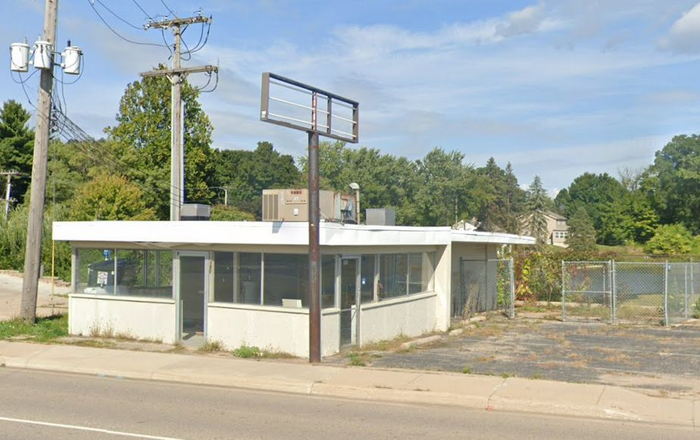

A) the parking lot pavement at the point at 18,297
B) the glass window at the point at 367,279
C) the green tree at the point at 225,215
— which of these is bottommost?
the parking lot pavement at the point at 18,297

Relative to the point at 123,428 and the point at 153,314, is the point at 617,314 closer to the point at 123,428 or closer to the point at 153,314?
the point at 153,314

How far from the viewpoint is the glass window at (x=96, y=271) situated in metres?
17.9

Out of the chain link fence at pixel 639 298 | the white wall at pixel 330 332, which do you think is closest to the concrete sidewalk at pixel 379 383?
the white wall at pixel 330 332

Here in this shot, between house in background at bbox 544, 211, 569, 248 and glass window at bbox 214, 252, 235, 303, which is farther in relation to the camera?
house in background at bbox 544, 211, 569, 248

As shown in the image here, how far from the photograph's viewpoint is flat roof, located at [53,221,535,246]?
14906mm

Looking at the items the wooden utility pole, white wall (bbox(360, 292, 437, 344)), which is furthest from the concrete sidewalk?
the wooden utility pole

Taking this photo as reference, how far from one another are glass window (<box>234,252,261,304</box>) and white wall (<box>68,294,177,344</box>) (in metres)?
1.84

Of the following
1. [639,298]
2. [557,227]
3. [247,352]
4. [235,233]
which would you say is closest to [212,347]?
[247,352]

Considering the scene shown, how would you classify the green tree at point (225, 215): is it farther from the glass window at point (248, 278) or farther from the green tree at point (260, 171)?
the green tree at point (260, 171)

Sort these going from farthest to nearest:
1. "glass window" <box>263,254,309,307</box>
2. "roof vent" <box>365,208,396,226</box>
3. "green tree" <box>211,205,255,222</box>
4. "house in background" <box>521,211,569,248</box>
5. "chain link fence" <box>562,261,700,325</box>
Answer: "house in background" <box>521,211,569,248</box>
"green tree" <box>211,205,255,222</box>
"chain link fence" <box>562,261,700,325</box>
"roof vent" <box>365,208,396,226</box>
"glass window" <box>263,254,309,307</box>

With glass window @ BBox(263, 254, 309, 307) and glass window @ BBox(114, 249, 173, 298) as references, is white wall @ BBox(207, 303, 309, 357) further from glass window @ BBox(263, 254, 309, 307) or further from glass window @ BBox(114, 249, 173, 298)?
glass window @ BBox(114, 249, 173, 298)

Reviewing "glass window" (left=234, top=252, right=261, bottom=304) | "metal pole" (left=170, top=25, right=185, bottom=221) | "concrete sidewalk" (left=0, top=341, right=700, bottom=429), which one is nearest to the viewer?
"concrete sidewalk" (left=0, top=341, right=700, bottom=429)

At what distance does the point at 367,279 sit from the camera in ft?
56.1

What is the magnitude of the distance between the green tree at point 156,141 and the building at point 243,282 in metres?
32.9
